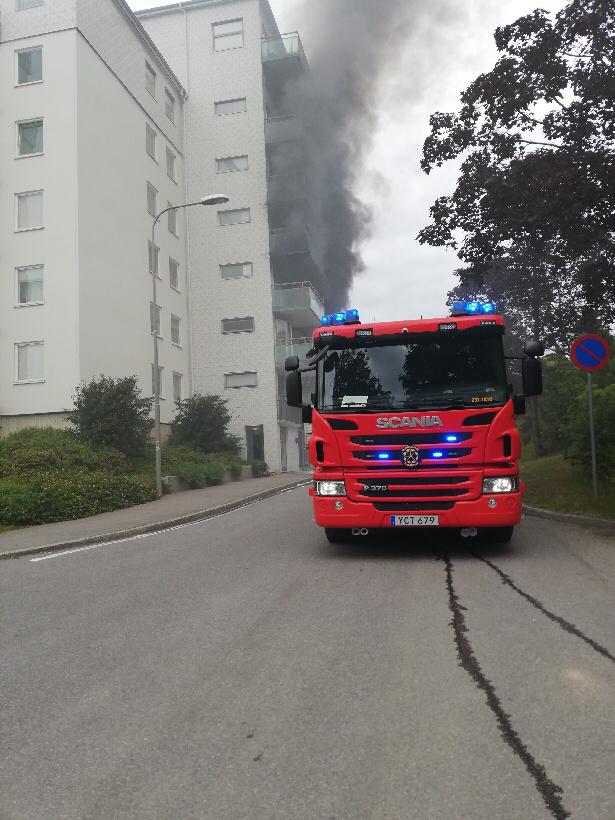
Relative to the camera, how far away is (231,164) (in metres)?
40.8

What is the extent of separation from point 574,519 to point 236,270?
31180 millimetres

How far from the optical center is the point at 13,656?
491 centimetres

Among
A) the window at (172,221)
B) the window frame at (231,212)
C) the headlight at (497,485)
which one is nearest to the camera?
the headlight at (497,485)

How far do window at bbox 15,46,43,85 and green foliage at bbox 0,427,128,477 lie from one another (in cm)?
1431

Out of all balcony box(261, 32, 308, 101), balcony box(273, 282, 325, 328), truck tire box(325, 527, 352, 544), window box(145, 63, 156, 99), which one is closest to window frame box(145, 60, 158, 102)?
window box(145, 63, 156, 99)

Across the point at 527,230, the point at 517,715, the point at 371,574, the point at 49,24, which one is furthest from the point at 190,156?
the point at 517,715

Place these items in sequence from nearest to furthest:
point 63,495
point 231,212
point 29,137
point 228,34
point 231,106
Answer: point 63,495 → point 29,137 → point 231,212 → point 231,106 → point 228,34

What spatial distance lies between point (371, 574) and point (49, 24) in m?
27.8

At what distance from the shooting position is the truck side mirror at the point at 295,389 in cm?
910

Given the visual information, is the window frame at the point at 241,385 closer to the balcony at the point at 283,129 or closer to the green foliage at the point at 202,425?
the green foliage at the point at 202,425

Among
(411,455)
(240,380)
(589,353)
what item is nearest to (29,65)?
(240,380)

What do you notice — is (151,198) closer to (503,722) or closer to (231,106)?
(231,106)

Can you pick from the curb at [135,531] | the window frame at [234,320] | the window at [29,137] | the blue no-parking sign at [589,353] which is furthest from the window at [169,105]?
the blue no-parking sign at [589,353]

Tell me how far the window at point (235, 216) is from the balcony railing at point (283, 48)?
28.1ft
